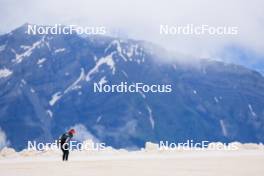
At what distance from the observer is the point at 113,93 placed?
2447cm

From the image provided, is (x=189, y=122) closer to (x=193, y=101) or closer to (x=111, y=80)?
(x=193, y=101)

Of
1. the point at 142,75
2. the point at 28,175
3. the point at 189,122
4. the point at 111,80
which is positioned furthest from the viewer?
the point at 189,122

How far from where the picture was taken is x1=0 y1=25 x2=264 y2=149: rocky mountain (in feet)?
80.4

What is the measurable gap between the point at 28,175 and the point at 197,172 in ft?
9.93

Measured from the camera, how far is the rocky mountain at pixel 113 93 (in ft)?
80.4

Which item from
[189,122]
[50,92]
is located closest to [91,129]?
[50,92]

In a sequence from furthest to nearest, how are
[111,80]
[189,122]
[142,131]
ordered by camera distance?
[142,131], [189,122], [111,80]

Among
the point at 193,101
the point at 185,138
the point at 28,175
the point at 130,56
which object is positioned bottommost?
the point at 28,175

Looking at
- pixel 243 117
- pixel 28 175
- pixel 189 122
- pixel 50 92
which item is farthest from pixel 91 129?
pixel 28 175

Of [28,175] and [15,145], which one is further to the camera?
[15,145]

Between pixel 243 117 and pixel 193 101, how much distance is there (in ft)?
9.01

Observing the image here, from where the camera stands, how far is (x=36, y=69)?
2570 centimetres

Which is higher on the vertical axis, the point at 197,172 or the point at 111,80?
the point at 111,80

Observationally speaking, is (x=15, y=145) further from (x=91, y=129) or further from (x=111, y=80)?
(x=111, y=80)
